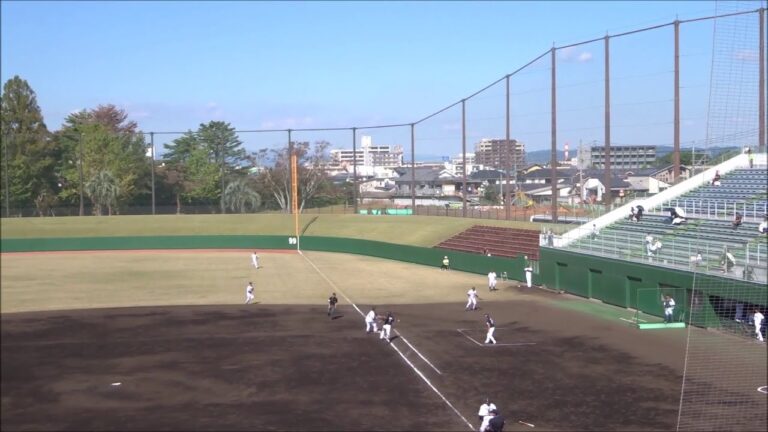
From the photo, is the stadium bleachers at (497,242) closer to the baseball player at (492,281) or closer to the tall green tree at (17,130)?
the baseball player at (492,281)

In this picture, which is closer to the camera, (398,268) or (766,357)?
(766,357)

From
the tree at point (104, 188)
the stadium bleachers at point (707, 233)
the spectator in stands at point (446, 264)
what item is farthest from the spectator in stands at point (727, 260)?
the spectator in stands at point (446, 264)

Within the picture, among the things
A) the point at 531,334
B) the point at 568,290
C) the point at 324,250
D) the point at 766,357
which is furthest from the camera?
the point at 324,250

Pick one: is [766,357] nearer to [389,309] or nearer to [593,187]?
[389,309]

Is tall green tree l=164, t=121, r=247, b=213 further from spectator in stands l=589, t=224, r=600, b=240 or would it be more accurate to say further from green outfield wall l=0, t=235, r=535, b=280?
spectator in stands l=589, t=224, r=600, b=240

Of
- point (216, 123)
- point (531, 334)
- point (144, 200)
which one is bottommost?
point (531, 334)

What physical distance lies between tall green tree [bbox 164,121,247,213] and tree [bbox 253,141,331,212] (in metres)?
4.19

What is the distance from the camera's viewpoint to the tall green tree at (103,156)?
4116cm

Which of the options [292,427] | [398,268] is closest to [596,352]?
[292,427]

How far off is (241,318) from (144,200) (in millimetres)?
55029

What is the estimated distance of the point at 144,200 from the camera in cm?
7912

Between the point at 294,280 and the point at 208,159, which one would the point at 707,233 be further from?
the point at 208,159

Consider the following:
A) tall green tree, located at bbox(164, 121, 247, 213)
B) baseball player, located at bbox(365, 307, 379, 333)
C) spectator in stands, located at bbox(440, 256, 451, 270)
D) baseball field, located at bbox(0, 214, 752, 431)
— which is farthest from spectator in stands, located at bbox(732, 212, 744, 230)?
tall green tree, located at bbox(164, 121, 247, 213)

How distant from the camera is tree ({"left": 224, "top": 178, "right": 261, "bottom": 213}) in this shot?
85500mm
